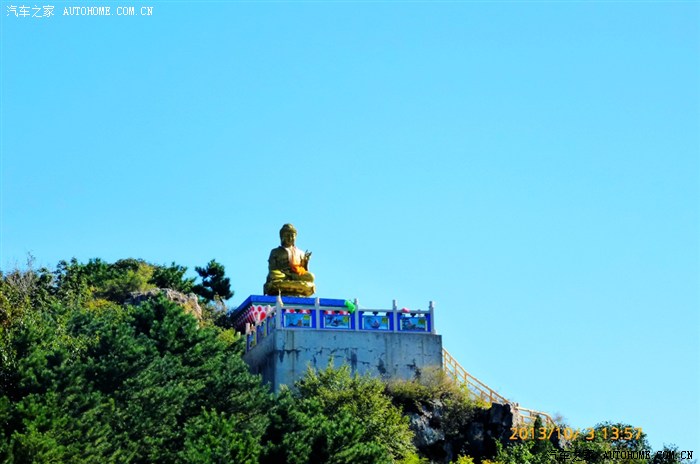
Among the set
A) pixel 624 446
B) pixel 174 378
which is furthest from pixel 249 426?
pixel 624 446

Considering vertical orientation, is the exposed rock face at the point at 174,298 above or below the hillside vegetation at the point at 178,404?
above

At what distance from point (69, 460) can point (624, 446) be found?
60.9 feet

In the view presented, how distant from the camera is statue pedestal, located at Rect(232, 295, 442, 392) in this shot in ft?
166

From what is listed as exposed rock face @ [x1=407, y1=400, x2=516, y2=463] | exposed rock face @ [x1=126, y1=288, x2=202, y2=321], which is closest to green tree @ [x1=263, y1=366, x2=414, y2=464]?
exposed rock face @ [x1=407, y1=400, x2=516, y2=463]

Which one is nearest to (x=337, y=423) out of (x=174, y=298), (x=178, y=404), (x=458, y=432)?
(x=178, y=404)

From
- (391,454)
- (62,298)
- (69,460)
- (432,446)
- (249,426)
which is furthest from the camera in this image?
(62,298)

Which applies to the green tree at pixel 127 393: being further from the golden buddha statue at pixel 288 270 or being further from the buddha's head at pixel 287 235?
the buddha's head at pixel 287 235

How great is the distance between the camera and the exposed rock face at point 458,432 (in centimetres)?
4941

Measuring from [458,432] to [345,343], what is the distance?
14.7 feet

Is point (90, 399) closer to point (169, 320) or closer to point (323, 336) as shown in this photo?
point (169, 320)

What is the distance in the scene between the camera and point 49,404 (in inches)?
1623

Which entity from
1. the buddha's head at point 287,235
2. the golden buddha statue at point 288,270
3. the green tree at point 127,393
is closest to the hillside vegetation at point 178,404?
the green tree at point 127,393

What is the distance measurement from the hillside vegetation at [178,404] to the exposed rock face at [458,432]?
0.07 m

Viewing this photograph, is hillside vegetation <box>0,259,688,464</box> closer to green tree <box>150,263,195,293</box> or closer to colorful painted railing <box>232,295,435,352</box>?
colorful painted railing <box>232,295,435,352</box>
